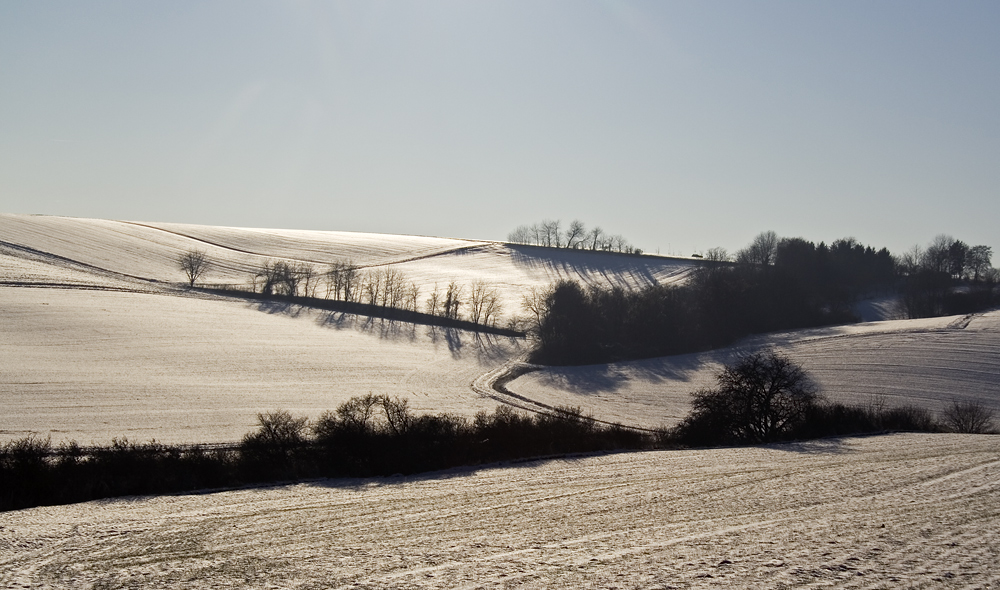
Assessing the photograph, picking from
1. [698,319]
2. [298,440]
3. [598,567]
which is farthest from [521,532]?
[698,319]

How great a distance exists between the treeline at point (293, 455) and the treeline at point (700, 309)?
2960 cm

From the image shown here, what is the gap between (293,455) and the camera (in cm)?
1917

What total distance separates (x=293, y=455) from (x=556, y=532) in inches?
411

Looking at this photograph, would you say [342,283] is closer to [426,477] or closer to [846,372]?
[846,372]

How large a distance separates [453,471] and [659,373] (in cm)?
3070

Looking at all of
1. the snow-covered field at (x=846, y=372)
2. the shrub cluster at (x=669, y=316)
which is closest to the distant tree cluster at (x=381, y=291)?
the shrub cluster at (x=669, y=316)

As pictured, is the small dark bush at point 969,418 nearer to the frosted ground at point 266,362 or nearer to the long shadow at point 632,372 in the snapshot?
the frosted ground at point 266,362

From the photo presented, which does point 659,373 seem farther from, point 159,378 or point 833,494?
point 833,494

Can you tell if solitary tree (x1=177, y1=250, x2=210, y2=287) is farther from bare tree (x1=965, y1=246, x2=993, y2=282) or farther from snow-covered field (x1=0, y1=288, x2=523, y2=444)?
bare tree (x1=965, y1=246, x2=993, y2=282)

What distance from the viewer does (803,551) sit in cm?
955

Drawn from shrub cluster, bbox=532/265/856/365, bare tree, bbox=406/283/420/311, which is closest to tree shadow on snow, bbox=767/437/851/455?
shrub cluster, bbox=532/265/856/365

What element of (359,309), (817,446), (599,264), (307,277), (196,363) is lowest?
(196,363)

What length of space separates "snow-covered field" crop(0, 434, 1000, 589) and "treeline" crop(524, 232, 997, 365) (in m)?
36.5

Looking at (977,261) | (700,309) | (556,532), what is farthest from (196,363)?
(977,261)
